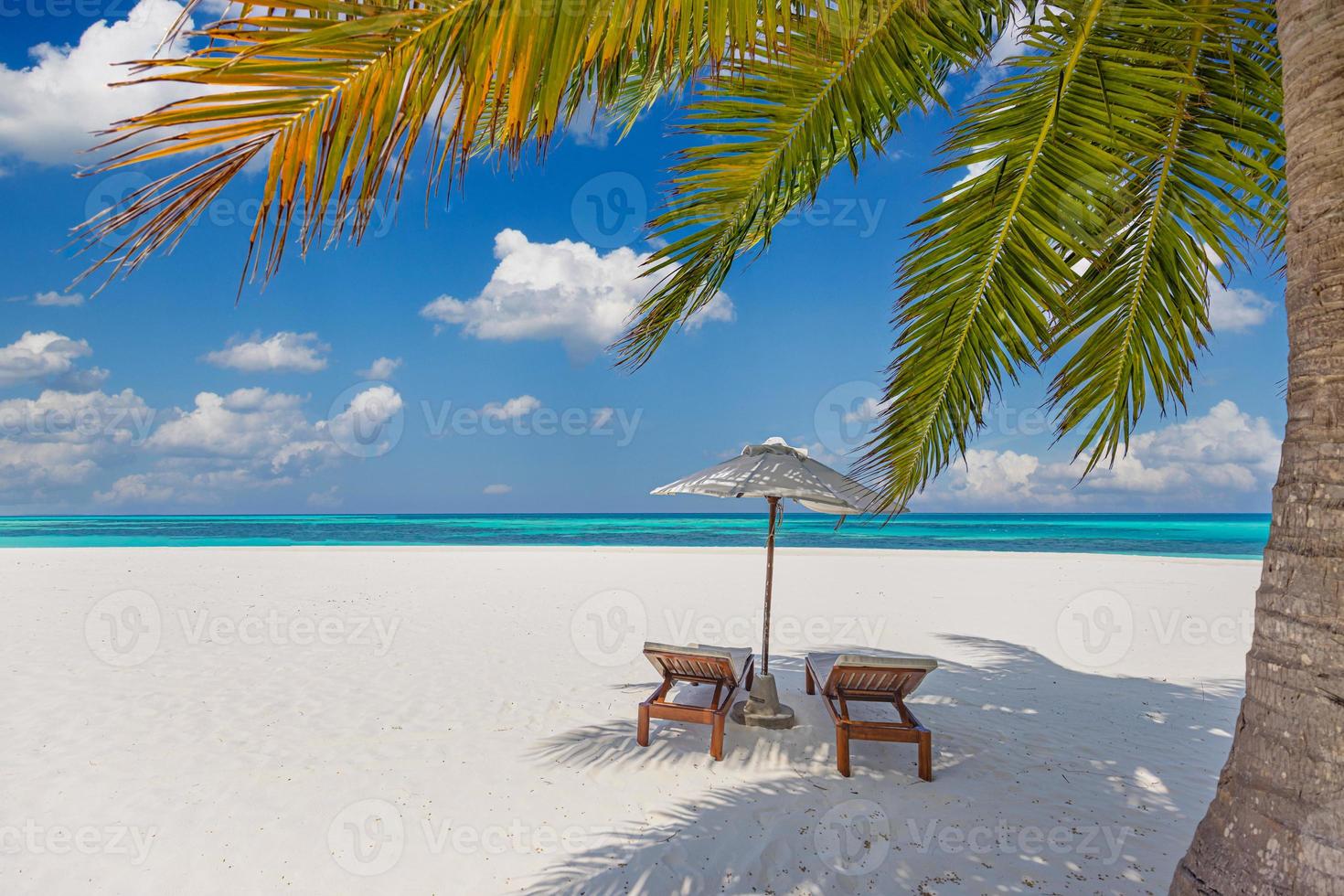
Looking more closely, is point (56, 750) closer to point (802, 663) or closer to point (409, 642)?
point (409, 642)

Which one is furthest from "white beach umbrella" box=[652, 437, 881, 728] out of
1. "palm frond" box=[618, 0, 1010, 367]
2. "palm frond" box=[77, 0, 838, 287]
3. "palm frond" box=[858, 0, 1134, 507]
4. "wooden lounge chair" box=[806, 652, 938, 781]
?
"palm frond" box=[77, 0, 838, 287]

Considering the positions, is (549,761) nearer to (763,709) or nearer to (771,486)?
(763,709)

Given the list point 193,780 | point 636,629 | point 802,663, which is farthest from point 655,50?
point 636,629

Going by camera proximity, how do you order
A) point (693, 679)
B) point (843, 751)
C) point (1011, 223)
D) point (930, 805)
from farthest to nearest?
point (693, 679) < point (843, 751) < point (930, 805) < point (1011, 223)

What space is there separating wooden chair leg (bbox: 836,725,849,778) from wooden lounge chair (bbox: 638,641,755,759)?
2.45 ft

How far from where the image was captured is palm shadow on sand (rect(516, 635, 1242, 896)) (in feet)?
10.8

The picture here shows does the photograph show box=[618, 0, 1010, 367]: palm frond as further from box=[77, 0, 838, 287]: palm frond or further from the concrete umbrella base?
the concrete umbrella base

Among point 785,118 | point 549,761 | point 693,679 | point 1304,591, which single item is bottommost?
point 549,761

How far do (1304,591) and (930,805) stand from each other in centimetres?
285

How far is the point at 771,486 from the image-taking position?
4.91 metres

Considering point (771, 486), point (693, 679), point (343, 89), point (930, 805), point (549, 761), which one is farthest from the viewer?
point (693, 679)

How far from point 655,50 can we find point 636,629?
798cm

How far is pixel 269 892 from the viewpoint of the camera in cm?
316

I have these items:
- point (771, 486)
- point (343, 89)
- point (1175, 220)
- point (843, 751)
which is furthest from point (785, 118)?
point (843, 751)
